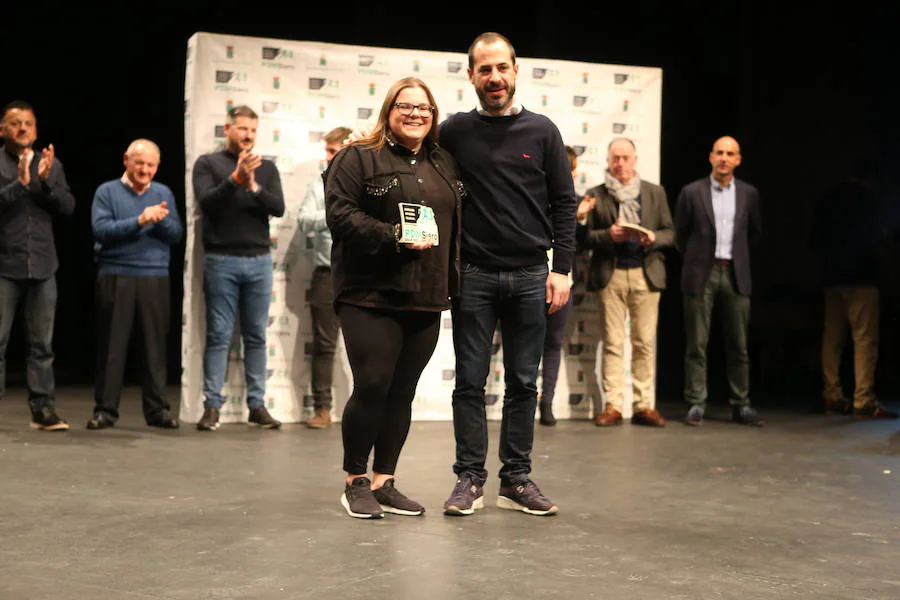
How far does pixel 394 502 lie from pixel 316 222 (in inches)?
102

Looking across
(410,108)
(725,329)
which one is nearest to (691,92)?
(725,329)

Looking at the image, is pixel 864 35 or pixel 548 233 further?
pixel 864 35

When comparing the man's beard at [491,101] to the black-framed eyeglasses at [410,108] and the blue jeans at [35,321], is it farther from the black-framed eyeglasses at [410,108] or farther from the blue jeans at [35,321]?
the blue jeans at [35,321]

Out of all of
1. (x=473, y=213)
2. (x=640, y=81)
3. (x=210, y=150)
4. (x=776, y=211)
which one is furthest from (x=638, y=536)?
(x=776, y=211)

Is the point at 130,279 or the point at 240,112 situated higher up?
the point at 240,112

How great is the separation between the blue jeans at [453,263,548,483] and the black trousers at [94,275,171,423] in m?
2.55

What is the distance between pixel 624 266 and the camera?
6660mm

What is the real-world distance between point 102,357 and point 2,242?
77 centimetres

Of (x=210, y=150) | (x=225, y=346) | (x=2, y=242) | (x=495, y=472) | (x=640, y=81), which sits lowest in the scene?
(x=495, y=472)

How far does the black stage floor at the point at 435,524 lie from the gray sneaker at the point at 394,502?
0.06 metres

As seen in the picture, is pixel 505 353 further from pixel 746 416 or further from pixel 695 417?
pixel 746 416

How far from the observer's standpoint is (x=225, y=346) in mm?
6121

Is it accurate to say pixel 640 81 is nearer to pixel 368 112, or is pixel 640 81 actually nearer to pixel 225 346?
pixel 368 112

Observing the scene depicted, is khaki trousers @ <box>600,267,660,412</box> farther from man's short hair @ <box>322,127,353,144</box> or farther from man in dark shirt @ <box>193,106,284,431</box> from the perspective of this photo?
man in dark shirt @ <box>193,106,284,431</box>
